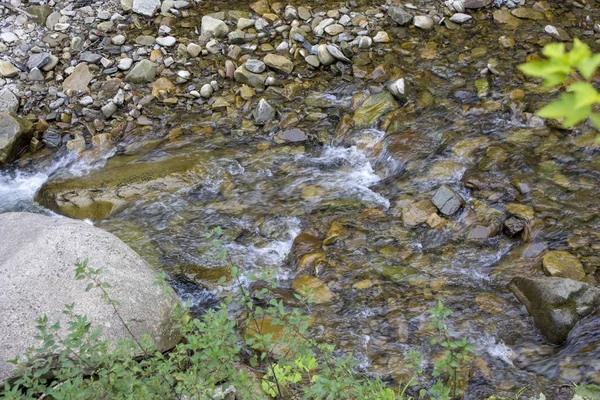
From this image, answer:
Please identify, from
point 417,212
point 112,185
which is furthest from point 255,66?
point 417,212

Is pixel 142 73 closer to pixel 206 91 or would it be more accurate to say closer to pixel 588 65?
pixel 206 91

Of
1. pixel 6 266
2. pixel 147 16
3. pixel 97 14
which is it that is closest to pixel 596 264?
pixel 6 266

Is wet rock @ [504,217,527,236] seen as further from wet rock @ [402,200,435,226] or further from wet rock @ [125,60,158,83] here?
wet rock @ [125,60,158,83]

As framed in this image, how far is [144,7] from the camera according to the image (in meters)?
7.84

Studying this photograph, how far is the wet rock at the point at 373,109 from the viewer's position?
617 centimetres

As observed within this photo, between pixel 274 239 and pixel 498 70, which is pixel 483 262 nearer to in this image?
pixel 274 239

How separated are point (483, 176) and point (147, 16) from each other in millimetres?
5352

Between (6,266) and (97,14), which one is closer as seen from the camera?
(6,266)

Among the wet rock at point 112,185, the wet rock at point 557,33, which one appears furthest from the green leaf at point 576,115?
the wet rock at point 557,33

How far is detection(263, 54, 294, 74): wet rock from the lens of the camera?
22.8ft

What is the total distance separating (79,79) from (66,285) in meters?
4.23

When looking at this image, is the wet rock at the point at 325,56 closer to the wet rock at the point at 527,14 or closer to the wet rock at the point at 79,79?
the wet rock at the point at 527,14

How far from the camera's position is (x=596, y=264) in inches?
162

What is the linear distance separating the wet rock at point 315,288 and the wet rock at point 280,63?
3.34 metres
